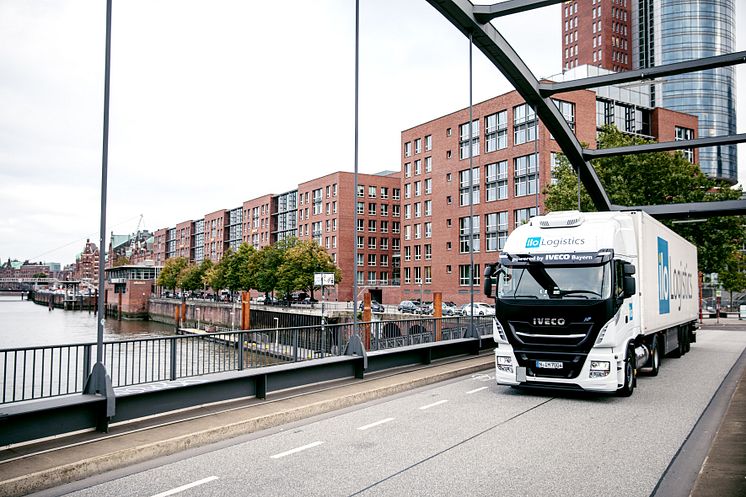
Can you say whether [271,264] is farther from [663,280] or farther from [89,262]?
[89,262]

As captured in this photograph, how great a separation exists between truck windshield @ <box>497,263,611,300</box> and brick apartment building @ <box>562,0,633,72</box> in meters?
113

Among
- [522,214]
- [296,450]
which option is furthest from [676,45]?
[296,450]

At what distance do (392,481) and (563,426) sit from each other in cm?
391

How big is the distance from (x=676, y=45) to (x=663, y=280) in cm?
11366

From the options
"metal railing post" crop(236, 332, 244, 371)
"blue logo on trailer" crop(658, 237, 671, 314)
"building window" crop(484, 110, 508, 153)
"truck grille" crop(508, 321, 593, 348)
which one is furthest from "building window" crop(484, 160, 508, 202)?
"metal railing post" crop(236, 332, 244, 371)

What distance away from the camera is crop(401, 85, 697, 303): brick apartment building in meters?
57.1

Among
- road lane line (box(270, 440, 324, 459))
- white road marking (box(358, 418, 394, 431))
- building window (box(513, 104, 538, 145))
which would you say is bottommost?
white road marking (box(358, 418, 394, 431))

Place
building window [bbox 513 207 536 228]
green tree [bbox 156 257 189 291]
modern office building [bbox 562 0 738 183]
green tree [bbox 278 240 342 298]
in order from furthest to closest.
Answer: green tree [bbox 156 257 189 291]
modern office building [bbox 562 0 738 183]
green tree [bbox 278 240 342 298]
building window [bbox 513 207 536 228]

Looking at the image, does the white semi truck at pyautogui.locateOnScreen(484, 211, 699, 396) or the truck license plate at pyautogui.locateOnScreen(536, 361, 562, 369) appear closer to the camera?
the white semi truck at pyautogui.locateOnScreen(484, 211, 699, 396)

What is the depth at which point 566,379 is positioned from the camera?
11.1m

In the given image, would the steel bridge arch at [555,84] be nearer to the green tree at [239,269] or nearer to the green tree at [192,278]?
the green tree at [239,269]

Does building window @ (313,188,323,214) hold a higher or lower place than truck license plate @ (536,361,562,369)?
higher

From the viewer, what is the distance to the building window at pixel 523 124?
56344 millimetres

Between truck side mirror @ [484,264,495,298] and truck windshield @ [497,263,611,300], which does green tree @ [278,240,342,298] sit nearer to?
truck side mirror @ [484,264,495,298]
